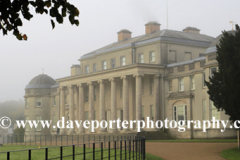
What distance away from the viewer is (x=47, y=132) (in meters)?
79.0

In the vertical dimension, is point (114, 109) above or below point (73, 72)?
below

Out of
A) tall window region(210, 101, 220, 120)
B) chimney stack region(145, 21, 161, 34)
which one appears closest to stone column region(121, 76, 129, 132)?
tall window region(210, 101, 220, 120)

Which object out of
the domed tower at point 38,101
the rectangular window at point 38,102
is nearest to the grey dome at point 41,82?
the domed tower at point 38,101

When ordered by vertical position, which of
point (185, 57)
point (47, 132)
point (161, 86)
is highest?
point (185, 57)

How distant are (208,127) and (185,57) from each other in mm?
13988

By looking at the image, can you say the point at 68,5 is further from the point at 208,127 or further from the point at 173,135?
the point at 173,135

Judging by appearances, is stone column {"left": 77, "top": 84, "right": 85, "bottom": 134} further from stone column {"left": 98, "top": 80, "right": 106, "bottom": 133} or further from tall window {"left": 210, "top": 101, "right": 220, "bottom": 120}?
tall window {"left": 210, "top": 101, "right": 220, "bottom": 120}

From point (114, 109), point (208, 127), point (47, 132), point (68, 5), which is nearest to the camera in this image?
point (68, 5)

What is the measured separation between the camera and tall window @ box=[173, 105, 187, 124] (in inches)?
2069

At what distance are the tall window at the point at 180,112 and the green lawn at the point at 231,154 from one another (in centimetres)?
1996

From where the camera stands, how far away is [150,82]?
57.4m

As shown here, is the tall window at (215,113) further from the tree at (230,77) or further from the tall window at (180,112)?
the tree at (230,77)

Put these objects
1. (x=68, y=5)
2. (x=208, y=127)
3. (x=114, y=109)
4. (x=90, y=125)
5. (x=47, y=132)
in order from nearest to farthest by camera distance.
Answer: (x=68, y=5) → (x=208, y=127) → (x=114, y=109) → (x=90, y=125) → (x=47, y=132)

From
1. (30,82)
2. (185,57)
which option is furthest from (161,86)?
(30,82)
